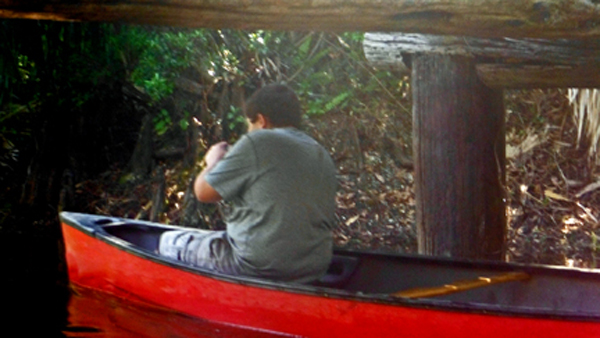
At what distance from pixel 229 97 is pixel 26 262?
276 centimetres

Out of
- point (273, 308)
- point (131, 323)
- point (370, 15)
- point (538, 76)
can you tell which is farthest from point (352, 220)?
point (370, 15)

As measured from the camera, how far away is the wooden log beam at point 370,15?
382 cm

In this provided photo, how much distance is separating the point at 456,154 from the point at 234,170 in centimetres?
150

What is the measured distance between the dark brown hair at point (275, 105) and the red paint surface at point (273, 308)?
40.9 inches

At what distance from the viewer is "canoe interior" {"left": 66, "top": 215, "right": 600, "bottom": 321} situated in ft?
16.9

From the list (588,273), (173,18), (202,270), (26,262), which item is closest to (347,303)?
(202,270)

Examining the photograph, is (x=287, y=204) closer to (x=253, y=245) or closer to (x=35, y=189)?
(x=253, y=245)

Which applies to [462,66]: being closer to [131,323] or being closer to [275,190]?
[275,190]

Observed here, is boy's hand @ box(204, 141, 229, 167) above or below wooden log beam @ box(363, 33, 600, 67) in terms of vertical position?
below

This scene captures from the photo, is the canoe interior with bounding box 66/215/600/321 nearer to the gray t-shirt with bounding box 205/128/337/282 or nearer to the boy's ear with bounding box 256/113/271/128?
the gray t-shirt with bounding box 205/128/337/282

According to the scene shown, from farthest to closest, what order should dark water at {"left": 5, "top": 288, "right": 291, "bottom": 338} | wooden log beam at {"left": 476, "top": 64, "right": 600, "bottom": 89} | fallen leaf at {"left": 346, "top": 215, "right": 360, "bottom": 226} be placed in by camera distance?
fallen leaf at {"left": 346, "top": 215, "right": 360, "bottom": 226} → dark water at {"left": 5, "top": 288, "right": 291, "bottom": 338} → wooden log beam at {"left": 476, "top": 64, "right": 600, "bottom": 89}

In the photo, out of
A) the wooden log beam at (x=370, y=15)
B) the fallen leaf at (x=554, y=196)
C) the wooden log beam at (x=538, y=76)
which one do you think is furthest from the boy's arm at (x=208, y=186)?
the fallen leaf at (x=554, y=196)

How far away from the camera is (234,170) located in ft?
16.1

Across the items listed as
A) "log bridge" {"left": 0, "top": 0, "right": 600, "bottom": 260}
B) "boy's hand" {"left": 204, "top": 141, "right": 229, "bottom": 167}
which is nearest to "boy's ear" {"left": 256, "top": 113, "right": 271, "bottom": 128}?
"boy's hand" {"left": 204, "top": 141, "right": 229, "bottom": 167}
